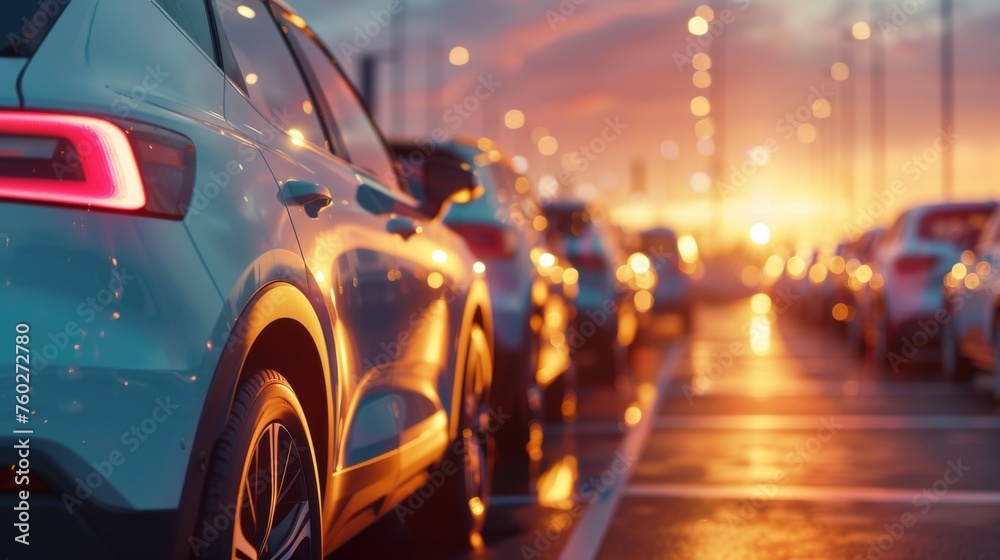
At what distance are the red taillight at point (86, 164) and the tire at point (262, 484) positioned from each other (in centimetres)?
51

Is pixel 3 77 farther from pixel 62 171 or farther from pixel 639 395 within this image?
pixel 639 395

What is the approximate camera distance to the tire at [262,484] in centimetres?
324

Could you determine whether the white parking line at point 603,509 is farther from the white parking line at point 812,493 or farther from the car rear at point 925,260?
the car rear at point 925,260

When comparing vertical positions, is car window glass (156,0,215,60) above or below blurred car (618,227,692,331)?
above

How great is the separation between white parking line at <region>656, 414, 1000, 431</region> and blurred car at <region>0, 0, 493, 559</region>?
6608 mm

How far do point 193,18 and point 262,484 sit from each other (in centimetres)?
117

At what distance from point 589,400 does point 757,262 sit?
41713mm

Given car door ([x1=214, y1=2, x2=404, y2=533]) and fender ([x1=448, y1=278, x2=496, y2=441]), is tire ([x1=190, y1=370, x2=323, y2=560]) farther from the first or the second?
fender ([x1=448, y1=278, x2=496, y2=441])

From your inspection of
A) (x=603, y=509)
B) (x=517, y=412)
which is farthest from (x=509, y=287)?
(x=603, y=509)

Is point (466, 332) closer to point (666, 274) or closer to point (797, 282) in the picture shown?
point (666, 274)

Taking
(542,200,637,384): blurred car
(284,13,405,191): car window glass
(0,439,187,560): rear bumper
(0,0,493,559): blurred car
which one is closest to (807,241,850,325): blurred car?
(542,200,637,384): blurred car

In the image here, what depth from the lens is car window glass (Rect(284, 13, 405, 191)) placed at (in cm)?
530

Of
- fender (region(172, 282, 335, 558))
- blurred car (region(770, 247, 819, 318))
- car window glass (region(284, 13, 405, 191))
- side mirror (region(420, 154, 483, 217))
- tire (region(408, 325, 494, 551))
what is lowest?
blurred car (region(770, 247, 819, 318))

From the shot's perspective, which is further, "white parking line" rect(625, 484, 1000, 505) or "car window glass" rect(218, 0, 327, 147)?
"white parking line" rect(625, 484, 1000, 505)
